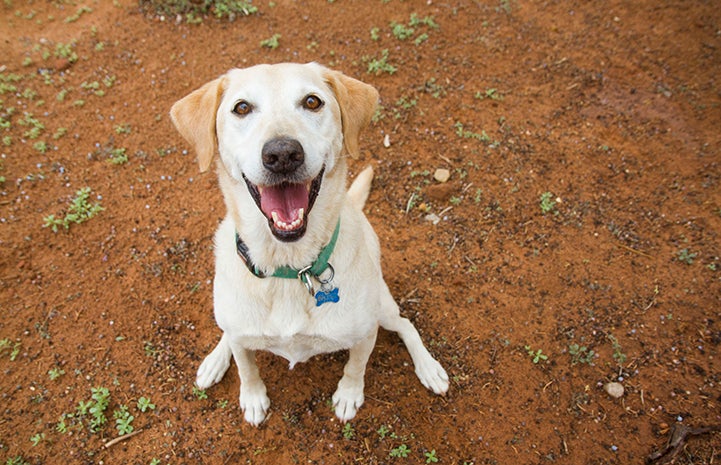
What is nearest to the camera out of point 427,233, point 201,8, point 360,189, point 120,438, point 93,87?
point 120,438

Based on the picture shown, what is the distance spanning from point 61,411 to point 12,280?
4.05 feet

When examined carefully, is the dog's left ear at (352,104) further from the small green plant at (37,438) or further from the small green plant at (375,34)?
the small green plant at (375,34)

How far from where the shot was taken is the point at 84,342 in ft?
10.7

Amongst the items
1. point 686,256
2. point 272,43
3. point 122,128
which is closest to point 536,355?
point 686,256

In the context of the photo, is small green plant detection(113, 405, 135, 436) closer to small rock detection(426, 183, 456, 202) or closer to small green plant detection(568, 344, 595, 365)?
small rock detection(426, 183, 456, 202)

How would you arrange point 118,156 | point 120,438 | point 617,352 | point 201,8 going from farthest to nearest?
point 201,8, point 118,156, point 617,352, point 120,438

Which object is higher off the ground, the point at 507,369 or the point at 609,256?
the point at 609,256

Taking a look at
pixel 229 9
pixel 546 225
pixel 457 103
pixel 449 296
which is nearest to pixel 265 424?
pixel 449 296

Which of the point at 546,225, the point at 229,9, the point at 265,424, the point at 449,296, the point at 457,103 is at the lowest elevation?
the point at 265,424

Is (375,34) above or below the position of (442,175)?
above

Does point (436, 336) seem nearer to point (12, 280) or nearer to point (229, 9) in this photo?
point (12, 280)

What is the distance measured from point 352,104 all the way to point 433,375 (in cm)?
191

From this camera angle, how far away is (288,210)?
2.11m

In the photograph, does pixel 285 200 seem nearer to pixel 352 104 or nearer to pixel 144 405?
pixel 352 104
